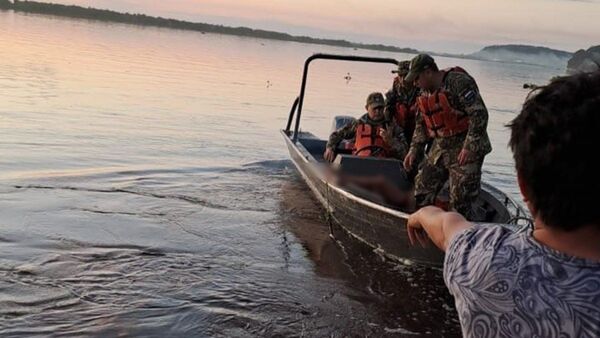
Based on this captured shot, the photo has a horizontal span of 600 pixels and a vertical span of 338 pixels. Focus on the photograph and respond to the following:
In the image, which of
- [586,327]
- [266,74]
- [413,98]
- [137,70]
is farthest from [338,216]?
[266,74]

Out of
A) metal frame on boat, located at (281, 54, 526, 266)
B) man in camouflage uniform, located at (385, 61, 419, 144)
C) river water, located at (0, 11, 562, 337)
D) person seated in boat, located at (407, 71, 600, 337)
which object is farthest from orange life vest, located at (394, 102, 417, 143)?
person seated in boat, located at (407, 71, 600, 337)

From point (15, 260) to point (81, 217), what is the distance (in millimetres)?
1840

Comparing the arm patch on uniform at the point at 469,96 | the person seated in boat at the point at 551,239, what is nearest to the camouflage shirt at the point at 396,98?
the arm patch on uniform at the point at 469,96

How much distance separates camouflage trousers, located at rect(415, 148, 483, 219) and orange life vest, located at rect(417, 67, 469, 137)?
A: 0.74 feet

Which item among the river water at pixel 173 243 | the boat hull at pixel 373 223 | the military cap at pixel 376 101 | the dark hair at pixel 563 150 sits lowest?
the river water at pixel 173 243

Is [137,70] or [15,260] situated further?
[137,70]

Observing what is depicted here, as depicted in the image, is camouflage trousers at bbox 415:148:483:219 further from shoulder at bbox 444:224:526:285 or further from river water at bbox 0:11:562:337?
shoulder at bbox 444:224:526:285

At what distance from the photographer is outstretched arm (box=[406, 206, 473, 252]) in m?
1.88

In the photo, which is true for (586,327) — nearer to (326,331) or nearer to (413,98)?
(326,331)

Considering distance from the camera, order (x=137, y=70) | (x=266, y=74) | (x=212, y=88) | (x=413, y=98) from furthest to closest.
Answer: (x=266, y=74) → (x=137, y=70) → (x=212, y=88) → (x=413, y=98)

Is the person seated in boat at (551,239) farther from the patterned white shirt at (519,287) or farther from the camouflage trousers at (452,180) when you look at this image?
the camouflage trousers at (452,180)

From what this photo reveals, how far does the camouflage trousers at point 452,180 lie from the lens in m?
6.58

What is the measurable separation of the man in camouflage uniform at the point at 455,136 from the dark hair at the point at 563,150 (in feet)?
16.1

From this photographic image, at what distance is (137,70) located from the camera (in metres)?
30.6
